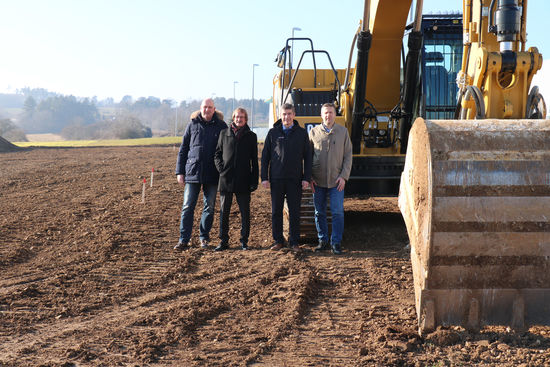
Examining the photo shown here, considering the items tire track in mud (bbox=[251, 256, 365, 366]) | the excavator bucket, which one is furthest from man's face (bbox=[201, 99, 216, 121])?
the excavator bucket

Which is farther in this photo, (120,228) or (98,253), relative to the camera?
(120,228)

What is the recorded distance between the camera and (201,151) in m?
8.73

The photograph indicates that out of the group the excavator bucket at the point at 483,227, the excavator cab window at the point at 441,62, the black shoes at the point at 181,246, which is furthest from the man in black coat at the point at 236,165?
the excavator bucket at the point at 483,227

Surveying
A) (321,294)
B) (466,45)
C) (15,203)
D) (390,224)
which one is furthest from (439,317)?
(15,203)

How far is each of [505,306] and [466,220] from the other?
765 millimetres

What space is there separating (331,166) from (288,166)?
55cm

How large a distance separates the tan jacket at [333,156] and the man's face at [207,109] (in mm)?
1494

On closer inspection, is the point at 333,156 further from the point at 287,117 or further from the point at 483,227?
the point at 483,227

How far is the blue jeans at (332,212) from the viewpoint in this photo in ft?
27.8

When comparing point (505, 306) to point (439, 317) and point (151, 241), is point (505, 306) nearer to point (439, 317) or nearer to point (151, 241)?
point (439, 317)

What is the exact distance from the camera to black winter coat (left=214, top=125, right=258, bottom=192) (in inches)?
336

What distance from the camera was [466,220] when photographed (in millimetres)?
4957

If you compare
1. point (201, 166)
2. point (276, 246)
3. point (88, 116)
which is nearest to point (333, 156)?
point (276, 246)

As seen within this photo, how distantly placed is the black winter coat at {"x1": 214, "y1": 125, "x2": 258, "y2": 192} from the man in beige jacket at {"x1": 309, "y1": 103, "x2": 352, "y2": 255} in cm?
84
